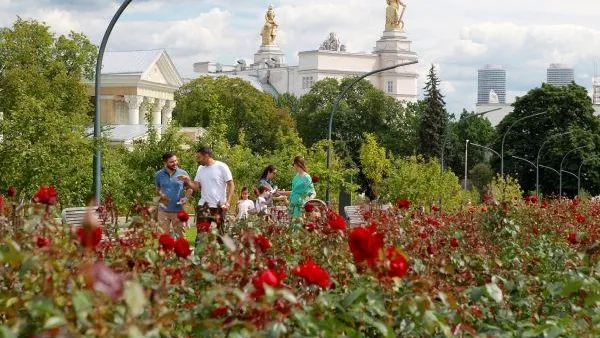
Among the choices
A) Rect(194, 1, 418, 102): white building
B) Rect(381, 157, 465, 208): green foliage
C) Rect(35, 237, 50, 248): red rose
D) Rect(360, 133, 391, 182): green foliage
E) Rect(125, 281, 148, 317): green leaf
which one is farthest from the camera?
Rect(194, 1, 418, 102): white building

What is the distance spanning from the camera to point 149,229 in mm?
7930

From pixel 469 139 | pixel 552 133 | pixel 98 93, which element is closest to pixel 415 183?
pixel 98 93

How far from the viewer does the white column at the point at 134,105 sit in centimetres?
9700

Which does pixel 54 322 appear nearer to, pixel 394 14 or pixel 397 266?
pixel 397 266

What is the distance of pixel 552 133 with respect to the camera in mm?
87562

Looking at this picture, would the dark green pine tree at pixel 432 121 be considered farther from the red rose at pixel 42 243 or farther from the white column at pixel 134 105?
the red rose at pixel 42 243

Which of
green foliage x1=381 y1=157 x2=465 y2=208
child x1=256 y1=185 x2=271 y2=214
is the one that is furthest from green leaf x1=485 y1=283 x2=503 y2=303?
green foliage x1=381 y1=157 x2=465 y2=208

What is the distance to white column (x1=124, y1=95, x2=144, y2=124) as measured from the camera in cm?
9700

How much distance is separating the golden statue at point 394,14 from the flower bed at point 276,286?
561 ft

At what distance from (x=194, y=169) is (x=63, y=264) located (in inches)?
1041

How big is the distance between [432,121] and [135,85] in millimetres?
26756

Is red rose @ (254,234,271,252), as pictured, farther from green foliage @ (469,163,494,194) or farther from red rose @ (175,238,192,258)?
green foliage @ (469,163,494,194)

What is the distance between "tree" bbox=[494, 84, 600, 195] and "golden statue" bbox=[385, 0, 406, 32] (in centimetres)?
9050

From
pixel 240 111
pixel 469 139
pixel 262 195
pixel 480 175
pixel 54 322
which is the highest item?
pixel 240 111
